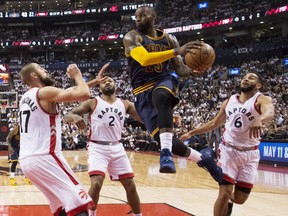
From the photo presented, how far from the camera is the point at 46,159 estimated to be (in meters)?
3.86

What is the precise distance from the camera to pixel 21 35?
4972cm

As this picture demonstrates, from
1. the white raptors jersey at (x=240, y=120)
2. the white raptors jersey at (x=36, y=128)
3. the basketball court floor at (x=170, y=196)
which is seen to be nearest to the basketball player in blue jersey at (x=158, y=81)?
the white raptors jersey at (x=36, y=128)

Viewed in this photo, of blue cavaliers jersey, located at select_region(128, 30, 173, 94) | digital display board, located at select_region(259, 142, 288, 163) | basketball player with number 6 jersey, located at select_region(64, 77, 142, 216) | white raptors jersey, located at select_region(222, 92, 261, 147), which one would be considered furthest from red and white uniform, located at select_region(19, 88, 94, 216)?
digital display board, located at select_region(259, 142, 288, 163)

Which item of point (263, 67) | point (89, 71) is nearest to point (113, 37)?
point (89, 71)

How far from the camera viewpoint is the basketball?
12.7ft

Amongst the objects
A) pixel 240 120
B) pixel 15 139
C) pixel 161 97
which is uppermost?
pixel 161 97

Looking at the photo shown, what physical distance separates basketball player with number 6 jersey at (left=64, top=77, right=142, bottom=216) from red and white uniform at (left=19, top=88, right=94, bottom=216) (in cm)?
154

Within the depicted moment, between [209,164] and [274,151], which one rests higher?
[209,164]

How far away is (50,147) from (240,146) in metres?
2.66

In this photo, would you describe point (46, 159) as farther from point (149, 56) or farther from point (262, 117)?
point (262, 117)

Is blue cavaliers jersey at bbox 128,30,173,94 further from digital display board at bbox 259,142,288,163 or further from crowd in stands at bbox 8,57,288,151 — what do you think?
crowd in stands at bbox 8,57,288,151

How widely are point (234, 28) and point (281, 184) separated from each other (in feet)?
92.4

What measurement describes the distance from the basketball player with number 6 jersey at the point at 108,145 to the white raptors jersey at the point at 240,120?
124 centimetres

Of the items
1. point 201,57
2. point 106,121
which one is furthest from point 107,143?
point 201,57
